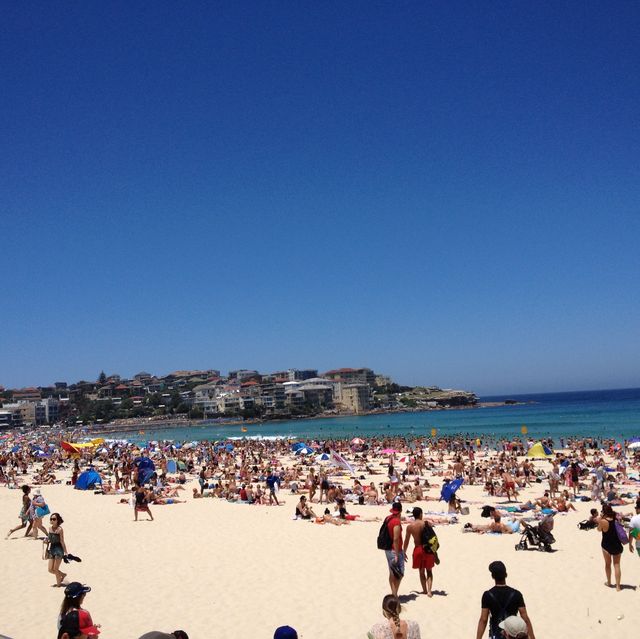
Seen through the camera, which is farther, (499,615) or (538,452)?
(538,452)

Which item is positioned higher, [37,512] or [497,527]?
[37,512]

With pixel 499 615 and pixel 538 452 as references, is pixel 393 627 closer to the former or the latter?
pixel 499 615

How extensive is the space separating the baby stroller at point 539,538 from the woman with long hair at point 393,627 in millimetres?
6937

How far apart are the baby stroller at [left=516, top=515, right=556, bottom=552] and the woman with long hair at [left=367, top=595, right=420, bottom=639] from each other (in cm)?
694

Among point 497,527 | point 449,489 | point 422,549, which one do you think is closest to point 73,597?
point 422,549

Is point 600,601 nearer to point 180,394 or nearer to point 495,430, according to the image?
point 495,430

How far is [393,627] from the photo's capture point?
3.87 metres

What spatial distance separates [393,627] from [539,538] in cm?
708

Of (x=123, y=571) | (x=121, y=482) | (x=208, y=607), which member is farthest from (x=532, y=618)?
(x=121, y=482)

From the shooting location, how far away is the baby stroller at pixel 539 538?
991 centimetres

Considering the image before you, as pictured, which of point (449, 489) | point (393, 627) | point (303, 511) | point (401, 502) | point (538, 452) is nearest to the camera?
point (393, 627)

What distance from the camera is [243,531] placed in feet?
40.5

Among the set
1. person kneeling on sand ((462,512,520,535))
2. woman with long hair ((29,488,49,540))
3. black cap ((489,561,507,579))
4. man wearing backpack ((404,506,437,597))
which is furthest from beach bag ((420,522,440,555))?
woman with long hair ((29,488,49,540))

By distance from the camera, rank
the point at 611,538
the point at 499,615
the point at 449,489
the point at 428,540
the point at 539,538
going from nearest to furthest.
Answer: the point at 499,615 < the point at 428,540 < the point at 611,538 < the point at 539,538 < the point at 449,489
